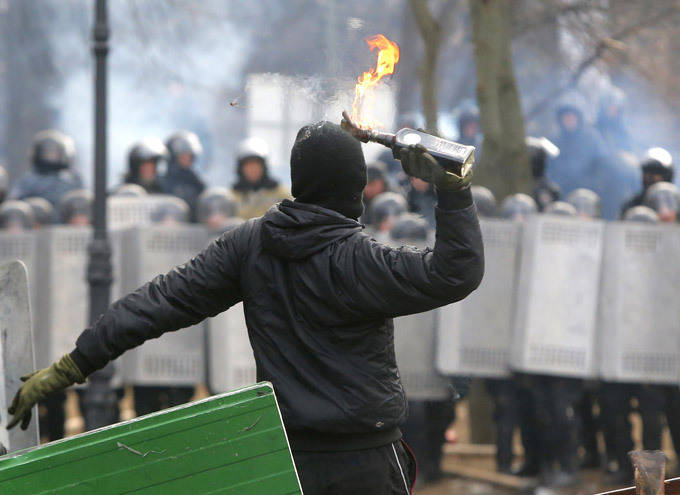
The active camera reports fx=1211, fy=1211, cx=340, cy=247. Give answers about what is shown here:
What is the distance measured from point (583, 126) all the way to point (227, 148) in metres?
8.56

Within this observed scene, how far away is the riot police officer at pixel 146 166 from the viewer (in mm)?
10078

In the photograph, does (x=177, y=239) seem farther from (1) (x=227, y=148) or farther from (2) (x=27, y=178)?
(1) (x=227, y=148)

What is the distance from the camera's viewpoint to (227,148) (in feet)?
63.1

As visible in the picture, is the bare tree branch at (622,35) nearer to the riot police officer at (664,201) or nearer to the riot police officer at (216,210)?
the riot police officer at (664,201)

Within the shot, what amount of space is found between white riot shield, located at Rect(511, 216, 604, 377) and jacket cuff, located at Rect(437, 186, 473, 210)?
4529 millimetres

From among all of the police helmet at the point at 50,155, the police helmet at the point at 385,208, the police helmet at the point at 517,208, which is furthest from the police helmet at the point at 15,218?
the police helmet at the point at 517,208

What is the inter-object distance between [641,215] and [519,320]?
106 centimetres

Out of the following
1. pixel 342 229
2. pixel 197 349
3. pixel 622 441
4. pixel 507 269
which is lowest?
pixel 622 441

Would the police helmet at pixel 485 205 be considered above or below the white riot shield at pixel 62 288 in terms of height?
above

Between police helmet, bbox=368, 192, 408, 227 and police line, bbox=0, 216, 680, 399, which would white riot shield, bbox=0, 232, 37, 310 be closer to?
police line, bbox=0, 216, 680, 399

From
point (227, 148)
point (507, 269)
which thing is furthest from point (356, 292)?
point (227, 148)

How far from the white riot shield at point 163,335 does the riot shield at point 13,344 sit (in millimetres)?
3819

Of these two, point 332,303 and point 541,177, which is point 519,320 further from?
point 332,303

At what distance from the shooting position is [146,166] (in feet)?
33.6
